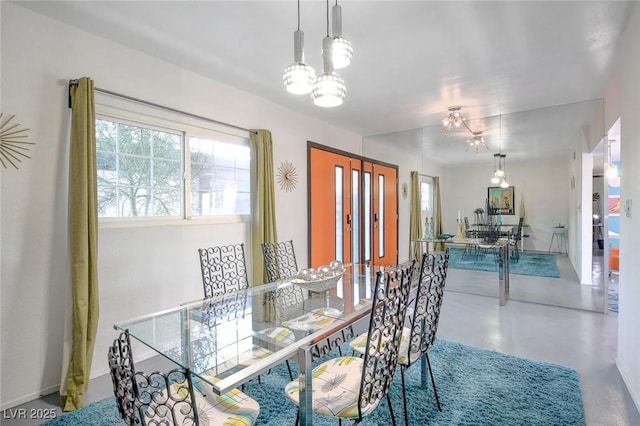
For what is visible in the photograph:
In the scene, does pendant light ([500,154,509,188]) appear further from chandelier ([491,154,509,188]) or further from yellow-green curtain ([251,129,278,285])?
yellow-green curtain ([251,129,278,285])

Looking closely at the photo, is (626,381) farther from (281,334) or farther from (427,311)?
(281,334)

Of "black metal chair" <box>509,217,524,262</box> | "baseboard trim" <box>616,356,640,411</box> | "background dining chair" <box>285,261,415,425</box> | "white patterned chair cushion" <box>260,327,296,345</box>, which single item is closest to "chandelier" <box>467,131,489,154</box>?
"black metal chair" <box>509,217,524,262</box>

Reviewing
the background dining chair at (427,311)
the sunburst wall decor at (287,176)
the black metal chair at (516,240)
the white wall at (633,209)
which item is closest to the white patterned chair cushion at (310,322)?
the background dining chair at (427,311)

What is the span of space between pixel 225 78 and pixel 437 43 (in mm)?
2025

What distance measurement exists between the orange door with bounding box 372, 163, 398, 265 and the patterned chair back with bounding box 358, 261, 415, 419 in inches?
171

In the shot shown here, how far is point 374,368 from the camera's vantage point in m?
1.41

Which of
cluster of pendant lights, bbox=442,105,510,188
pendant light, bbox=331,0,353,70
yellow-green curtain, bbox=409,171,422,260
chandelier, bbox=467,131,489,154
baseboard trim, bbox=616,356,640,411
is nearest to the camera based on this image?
pendant light, bbox=331,0,353,70

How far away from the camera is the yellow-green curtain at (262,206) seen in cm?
353

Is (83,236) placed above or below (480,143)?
below

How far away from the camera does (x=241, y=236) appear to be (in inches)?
140

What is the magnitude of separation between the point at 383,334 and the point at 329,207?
11.6 ft

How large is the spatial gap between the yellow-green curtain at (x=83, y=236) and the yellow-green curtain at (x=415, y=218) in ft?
15.3

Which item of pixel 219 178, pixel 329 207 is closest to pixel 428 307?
pixel 219 178

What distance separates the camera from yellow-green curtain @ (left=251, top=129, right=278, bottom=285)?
3.53 m
